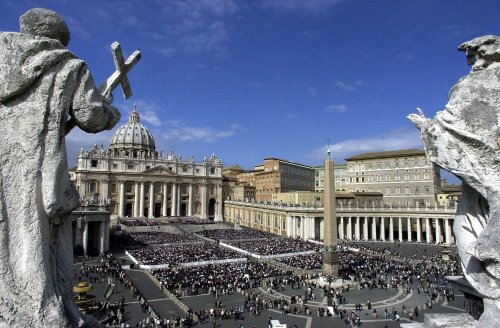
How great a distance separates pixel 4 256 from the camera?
299 centimetres

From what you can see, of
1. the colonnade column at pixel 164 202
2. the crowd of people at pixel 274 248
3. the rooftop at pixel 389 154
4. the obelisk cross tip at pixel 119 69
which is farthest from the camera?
the colonnade column at pixel 164 202

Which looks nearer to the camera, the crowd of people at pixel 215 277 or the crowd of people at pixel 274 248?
the crowd of people at pixel 215 277

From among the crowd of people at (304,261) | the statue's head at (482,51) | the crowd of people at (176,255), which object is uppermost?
the statue's head at (482,51)

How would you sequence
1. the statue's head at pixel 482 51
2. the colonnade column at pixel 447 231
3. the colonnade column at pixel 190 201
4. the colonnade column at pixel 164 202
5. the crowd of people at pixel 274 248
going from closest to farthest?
the statue's head at pixel 482 51
the crowd of people at pixel 274 248
the colonnade column at pixel 447 231
the colonnade column at pixel 164 202
the colonnade column at pixel 190 201

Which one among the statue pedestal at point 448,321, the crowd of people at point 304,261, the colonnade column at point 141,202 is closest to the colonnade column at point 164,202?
the colonnade column at point 141,202

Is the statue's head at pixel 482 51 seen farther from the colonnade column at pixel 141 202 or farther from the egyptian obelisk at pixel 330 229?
the colonnade column at pixel 141 202

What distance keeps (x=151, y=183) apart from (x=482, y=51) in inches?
2752

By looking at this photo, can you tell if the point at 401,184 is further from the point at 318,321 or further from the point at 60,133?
the point at 60,133

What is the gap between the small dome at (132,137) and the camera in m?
90.5

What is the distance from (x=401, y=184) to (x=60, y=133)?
66848 mm

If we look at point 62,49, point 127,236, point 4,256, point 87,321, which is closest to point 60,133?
point 62,49

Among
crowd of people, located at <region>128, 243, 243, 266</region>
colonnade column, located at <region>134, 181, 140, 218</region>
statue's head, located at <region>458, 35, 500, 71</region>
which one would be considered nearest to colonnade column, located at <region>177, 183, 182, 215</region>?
colonnade column, located at <region>134, 181, 140, 218</region>

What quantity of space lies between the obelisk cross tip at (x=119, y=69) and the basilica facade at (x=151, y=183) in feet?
208

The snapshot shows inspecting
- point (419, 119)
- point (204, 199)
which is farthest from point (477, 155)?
point (204, 199)
